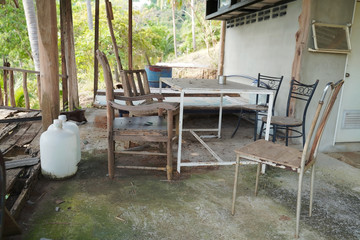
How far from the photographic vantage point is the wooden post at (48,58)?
3148 mm

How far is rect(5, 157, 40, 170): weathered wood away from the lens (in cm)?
259

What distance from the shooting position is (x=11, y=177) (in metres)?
2.35

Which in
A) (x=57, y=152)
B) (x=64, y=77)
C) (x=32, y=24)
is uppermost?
(x=32, y=24)

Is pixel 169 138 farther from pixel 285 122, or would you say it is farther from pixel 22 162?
pixel 285 122

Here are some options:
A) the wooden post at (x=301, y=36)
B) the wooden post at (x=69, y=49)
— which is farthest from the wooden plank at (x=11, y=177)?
the wooden post at (x=301, y=36)

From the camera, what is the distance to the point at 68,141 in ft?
8.48

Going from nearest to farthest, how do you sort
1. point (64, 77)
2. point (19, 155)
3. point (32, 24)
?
point (19, 155)
point (64, 77)
point (32, 24)

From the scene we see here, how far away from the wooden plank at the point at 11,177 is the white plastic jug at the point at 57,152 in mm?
219

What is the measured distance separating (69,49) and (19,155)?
9.63 feet

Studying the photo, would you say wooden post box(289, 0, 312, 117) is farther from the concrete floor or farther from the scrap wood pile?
the scrap wood pile

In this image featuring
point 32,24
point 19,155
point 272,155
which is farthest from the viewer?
point 32,24

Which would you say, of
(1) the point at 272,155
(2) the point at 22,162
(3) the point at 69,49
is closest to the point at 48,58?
(2) the point at 22,162

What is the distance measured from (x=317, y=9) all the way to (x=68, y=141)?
348cm

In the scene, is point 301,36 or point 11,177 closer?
point 11,177
